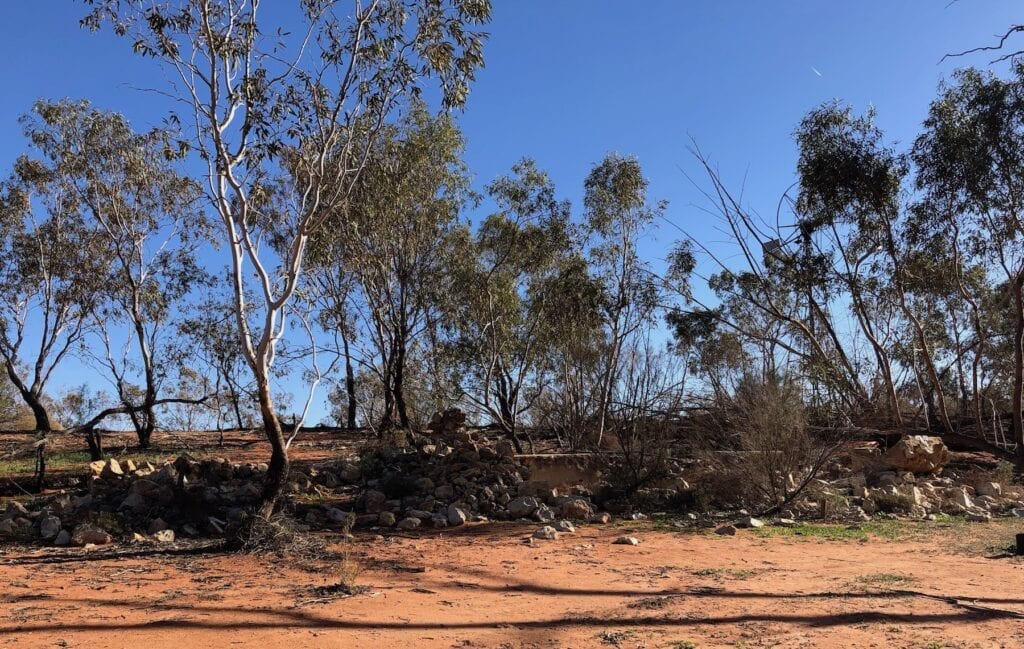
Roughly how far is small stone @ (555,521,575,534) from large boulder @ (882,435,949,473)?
29.5 ft

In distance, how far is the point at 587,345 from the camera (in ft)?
57.4

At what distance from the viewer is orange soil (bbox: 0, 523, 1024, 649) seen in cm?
595

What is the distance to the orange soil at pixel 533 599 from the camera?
595 centimetres

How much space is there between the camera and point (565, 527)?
464 inches

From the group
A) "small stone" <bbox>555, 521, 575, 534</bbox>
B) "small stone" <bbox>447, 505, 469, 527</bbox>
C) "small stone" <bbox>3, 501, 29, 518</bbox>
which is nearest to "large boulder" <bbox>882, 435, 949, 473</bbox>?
"small stone" <bbox>555, 521, 575, 534</bbox>

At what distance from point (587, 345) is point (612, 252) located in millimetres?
4451

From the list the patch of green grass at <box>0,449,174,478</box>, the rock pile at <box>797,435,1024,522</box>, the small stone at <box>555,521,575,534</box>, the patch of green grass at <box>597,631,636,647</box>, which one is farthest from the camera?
the patch of green grass at <box>0,449,174,478</box>

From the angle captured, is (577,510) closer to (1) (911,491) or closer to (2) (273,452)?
(2) (273,452)

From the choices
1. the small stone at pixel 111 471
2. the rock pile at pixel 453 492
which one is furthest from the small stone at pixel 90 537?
the small stone at pixel 111 471

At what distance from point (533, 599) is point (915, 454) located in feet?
42.5

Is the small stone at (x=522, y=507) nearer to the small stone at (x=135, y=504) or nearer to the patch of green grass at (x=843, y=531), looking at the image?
the patch of green grass at (x=843, y=531)

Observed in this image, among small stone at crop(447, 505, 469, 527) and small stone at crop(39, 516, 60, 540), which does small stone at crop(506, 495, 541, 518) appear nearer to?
small stone at crop(447, 505, 469, 527)

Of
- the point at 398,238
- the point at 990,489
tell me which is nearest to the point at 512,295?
the point at 398,238

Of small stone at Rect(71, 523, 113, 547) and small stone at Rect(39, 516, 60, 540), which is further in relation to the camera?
small stone at Rect(39, 516, 60, 540)
